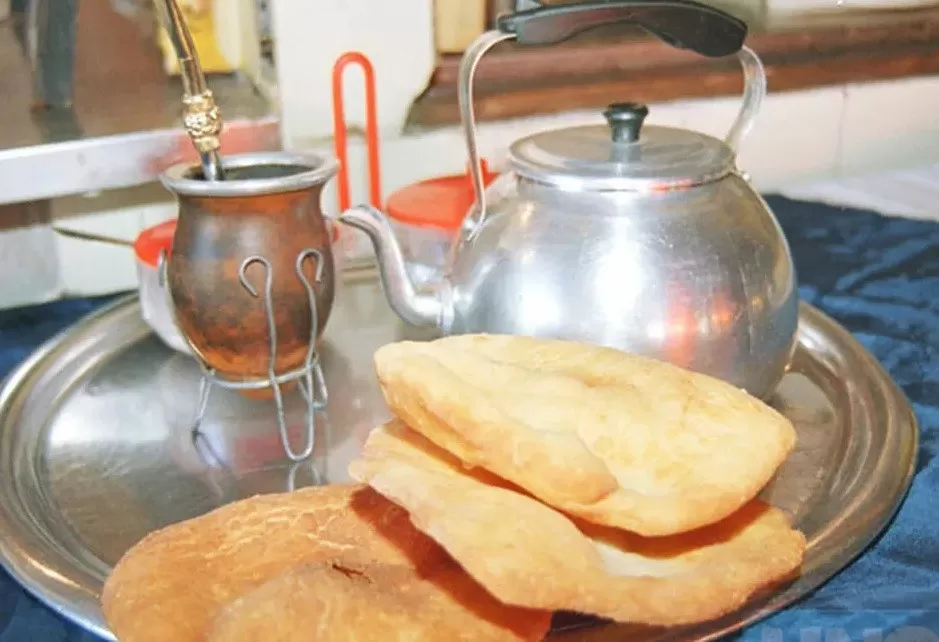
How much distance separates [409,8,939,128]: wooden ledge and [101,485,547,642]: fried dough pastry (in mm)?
519

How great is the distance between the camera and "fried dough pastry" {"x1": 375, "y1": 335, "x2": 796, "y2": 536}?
387 mm

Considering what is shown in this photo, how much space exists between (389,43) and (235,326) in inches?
15.4

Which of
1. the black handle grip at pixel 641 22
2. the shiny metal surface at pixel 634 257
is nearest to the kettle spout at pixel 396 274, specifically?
the shiny metal surface at pixel 634 257

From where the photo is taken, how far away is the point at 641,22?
551 millimetres

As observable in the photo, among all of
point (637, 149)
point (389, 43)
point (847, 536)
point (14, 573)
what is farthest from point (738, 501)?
point (389, 43)

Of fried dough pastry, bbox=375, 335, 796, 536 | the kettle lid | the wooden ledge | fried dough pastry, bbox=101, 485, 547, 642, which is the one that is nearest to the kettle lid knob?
the kettle lid

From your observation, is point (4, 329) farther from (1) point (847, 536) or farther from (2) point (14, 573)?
(1) point (847, 536)

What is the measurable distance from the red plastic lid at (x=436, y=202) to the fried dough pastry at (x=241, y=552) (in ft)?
0.94

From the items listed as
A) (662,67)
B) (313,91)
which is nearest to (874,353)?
(662,67)

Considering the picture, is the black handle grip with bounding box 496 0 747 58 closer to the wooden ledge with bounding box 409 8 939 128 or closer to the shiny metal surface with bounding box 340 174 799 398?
the shiny metal surface with bounding box 340 174 799 398

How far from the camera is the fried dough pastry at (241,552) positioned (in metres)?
0.38

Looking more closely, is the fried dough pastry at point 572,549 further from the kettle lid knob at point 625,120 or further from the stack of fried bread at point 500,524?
the kettle lid knob at point 625,120

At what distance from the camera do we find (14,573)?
458 millimetres

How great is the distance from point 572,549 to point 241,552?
152 millimetres
